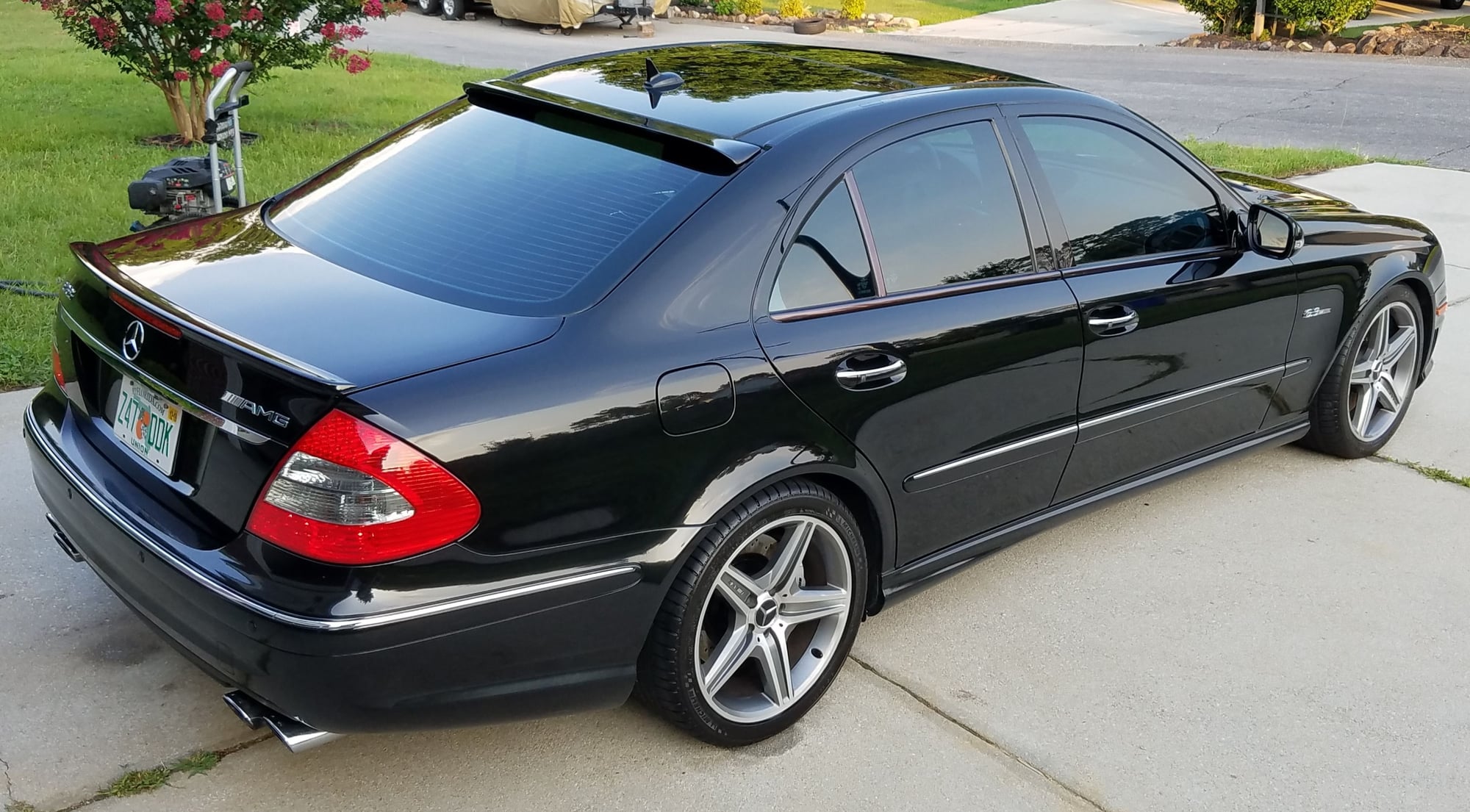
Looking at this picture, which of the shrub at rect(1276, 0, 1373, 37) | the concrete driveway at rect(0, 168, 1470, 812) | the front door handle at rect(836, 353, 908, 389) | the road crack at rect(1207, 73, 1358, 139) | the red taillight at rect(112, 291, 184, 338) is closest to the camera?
the red taillight at rect(112, 291, 184, 338)

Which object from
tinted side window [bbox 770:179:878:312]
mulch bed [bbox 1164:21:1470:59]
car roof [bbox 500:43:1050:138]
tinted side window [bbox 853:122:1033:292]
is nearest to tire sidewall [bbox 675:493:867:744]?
tinted side window [bbox 770:179:878:312]

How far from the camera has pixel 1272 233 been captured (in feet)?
13.7

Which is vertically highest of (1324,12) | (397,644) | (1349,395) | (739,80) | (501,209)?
(1324,12)

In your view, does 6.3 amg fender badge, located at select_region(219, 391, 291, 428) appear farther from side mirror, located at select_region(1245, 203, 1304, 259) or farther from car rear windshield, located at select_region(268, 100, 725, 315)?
side mirror, located at select_region(1245, 203, 1304, 259)

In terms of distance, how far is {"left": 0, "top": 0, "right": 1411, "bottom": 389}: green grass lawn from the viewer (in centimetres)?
624

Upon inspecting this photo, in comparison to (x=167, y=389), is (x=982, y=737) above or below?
below

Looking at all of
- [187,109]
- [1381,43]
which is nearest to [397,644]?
[187,109]

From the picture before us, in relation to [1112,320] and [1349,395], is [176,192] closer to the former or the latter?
[1112,320]

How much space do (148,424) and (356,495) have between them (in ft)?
2.25

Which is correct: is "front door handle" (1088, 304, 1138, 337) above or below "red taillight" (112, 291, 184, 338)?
below

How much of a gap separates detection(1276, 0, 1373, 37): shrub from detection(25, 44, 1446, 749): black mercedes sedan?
1851cm

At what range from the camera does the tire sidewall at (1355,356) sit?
15.5ft

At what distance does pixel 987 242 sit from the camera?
11.4ft

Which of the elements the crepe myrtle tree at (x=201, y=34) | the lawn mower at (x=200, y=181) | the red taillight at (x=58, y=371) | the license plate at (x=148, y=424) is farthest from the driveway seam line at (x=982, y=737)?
the crepe myrtle tree at (x=201, y=34)
